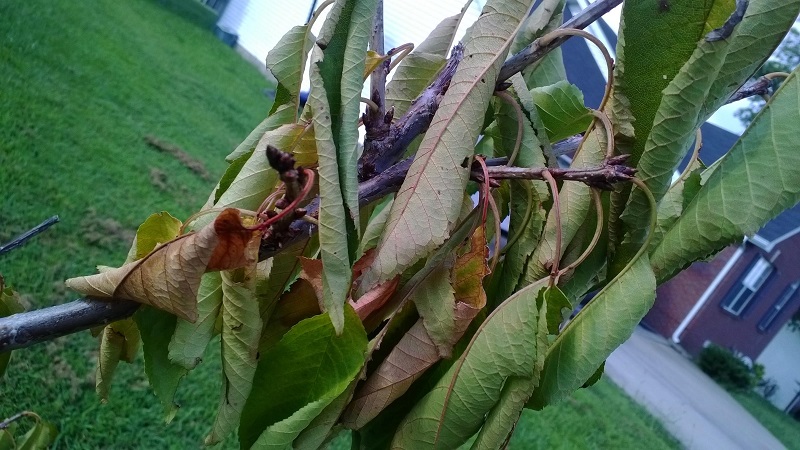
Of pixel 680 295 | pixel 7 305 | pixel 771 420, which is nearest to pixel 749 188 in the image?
pixel 7 305

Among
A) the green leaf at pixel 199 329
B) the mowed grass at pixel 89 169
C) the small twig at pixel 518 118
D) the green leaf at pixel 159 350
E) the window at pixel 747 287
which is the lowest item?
the mowed grass at pixel 89 169

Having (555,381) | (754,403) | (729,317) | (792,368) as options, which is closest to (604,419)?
(555,381)

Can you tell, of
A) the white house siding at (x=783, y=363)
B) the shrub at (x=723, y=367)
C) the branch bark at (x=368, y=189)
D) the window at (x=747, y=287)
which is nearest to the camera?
the branch bark at (x=368, y=189)

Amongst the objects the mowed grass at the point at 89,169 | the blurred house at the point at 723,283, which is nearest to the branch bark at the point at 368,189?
the mowed grass at the point at 89,169

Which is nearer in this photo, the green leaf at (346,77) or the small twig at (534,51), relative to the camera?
the green leaf at (346,77)

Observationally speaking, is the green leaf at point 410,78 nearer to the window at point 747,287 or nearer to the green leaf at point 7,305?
the green leaf at point 7,305

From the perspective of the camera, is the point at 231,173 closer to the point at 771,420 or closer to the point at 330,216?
the point at 330,216

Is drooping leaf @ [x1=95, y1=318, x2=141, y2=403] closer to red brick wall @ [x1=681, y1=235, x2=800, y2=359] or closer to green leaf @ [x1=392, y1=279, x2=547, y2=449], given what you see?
green leaf @ [x1=392, y1=279, x2=547, y2=449]
